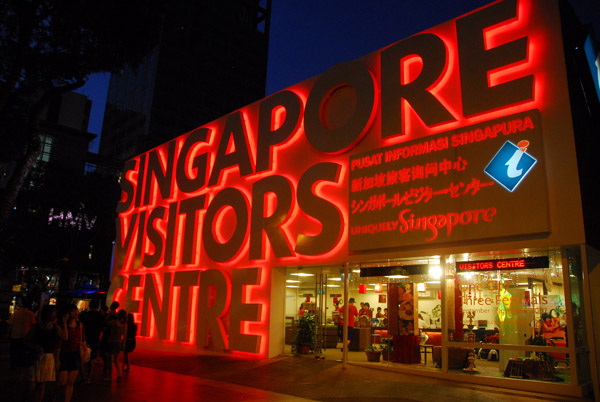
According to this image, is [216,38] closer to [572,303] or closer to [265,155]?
[265,155]

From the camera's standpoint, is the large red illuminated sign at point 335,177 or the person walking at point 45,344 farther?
the large red illuminated sign at point 335,177

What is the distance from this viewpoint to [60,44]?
15867mm

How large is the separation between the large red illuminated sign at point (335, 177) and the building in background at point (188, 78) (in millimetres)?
63624

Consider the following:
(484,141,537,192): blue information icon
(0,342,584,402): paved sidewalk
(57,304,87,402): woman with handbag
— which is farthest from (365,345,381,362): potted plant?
(57,304,87,402): woman with handbag

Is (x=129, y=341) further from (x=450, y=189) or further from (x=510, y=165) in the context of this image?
(x=510, y=165)

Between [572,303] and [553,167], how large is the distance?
8.99ft

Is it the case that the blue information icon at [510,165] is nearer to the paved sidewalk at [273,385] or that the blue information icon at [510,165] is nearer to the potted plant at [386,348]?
the paved sidewalk at [273,385]

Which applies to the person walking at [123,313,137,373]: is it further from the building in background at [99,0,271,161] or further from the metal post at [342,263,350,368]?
the building in background at [99,0,271,161]

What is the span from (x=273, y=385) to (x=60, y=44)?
13.2 metres

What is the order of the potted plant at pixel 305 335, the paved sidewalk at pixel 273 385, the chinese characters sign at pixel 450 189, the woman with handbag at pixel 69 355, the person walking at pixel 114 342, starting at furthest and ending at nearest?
the potted plant at pixel 305 335 < the person walking at pixel 114 342 < the chinese characters sign at pixel 450 189 < the paved sidewalk at pixel 273 385 < the woman with handbag at pixel 69 355

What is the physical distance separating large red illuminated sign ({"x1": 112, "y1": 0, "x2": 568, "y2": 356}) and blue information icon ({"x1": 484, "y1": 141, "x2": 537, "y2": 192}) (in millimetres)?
192

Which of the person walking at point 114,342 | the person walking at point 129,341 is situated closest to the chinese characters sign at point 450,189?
the person walking at point 114,342

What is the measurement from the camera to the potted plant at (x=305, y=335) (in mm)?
14266

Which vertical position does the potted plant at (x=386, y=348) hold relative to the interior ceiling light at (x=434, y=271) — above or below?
below
